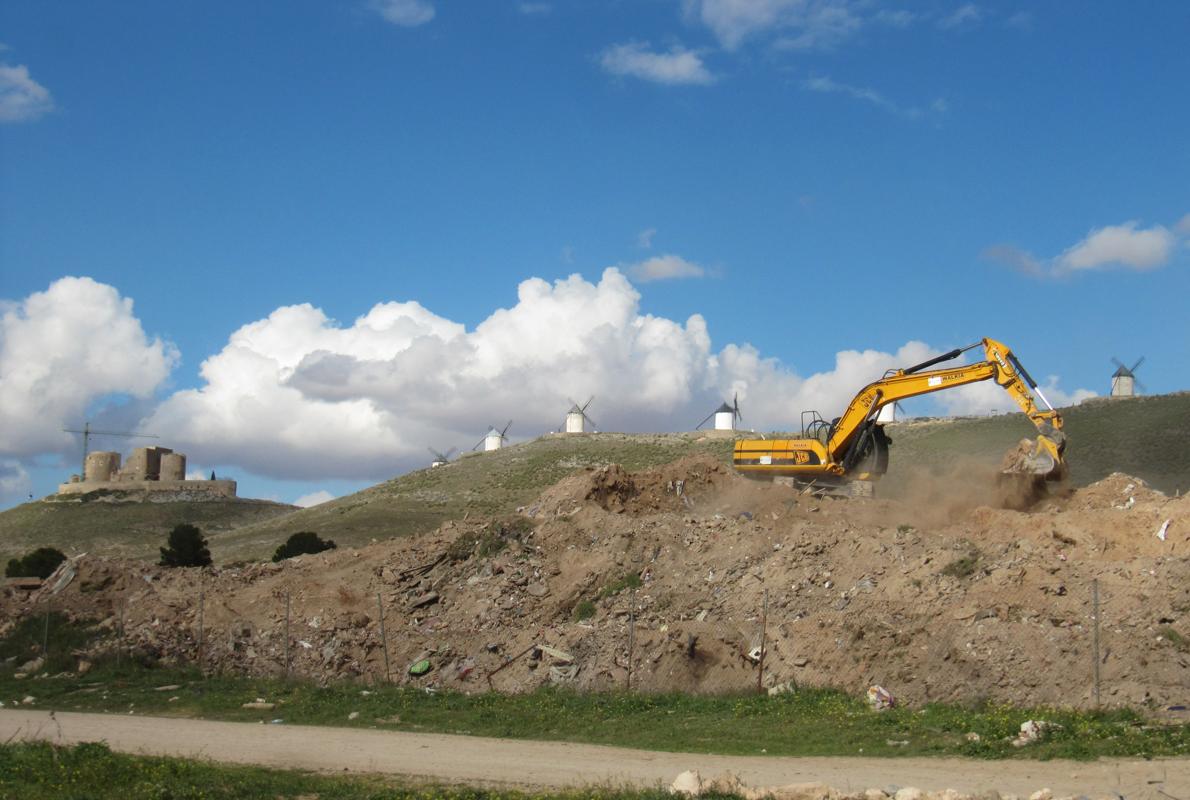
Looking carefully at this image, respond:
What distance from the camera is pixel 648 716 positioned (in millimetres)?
17578

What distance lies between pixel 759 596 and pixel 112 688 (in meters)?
12.9

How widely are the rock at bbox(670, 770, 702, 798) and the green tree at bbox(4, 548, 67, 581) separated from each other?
134 feet

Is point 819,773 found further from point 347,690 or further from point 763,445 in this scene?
point 763,445

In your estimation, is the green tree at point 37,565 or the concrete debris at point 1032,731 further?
the green tree at point 37,565

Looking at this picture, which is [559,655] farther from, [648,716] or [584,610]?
[648,716]

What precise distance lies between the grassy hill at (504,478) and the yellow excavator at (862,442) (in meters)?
23.9

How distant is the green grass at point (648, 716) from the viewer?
14156mm

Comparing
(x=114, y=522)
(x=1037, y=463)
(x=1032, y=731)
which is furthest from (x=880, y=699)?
(x=114, y=522)

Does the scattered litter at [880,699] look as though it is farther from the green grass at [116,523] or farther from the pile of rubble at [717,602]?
the green grass at [116,523]

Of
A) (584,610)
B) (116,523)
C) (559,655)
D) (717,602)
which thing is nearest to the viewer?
(559,655)

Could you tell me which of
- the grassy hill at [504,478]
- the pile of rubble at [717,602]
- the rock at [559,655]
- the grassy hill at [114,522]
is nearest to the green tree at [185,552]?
the grassy hill at [504,478]

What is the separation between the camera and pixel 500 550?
26703mm

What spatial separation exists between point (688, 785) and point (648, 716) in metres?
6.22

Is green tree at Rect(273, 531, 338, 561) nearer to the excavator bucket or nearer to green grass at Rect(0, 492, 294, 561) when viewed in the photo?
green grass at Rect(0, 492, 294, 561)
